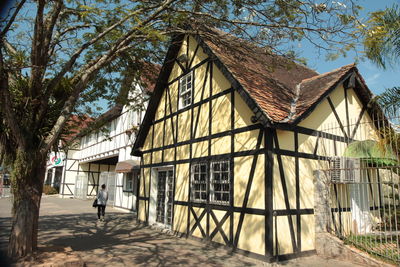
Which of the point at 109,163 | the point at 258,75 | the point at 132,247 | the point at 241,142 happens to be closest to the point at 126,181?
the point at 132,247

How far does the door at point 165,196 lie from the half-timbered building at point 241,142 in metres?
0.04

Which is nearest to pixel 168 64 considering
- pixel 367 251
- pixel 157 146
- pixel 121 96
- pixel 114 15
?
pixel 121 96

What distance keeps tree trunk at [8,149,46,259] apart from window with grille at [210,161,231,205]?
14.2 ft

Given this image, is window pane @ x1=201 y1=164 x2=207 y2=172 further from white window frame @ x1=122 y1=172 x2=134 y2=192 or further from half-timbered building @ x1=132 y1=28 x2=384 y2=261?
white window frame @ x1=122 y1=172 x2=134 y2=192

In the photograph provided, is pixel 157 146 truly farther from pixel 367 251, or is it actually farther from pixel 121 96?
pixel 367 251

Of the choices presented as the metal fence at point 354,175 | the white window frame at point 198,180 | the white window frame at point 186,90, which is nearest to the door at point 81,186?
the white window frame at point 186,90

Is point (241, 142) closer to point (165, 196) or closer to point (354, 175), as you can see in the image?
point (354, 175)

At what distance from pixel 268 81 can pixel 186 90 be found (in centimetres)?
292

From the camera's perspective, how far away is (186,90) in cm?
1036

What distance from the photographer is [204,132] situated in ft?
29.5

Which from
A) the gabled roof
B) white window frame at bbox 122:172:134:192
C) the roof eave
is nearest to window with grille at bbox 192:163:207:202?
the gabled roof

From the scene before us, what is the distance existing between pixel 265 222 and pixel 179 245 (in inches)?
112

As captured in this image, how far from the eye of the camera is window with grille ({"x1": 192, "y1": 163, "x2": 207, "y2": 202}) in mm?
8623

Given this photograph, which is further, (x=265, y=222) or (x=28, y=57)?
(x=28, y=57)
